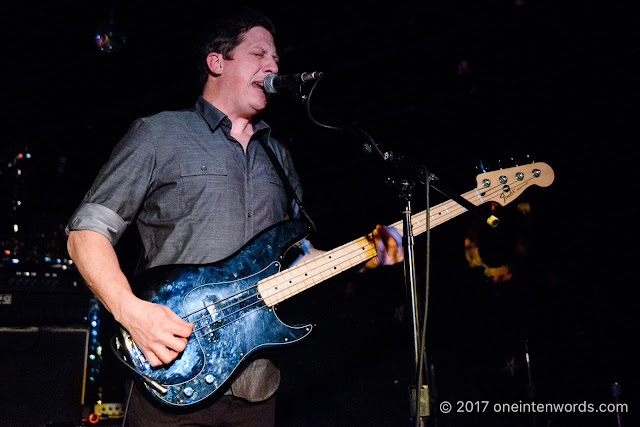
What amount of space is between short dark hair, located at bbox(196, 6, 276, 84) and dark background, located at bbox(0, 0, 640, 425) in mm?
1257

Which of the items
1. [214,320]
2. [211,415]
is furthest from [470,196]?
[211,415]

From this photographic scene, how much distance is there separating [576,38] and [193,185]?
2.58 meters

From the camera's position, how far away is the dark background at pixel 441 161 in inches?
129

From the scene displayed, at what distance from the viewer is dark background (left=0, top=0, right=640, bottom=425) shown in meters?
3.27

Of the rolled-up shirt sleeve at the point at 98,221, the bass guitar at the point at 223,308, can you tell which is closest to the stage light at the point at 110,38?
the rolled-up shirt sleeve at the point at 98,221

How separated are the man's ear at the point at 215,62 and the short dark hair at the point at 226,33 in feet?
0.08

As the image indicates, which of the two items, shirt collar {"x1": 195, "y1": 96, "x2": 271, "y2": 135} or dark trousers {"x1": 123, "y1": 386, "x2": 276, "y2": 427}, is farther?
shirt collar {"x1": 195, "y1": 96, "x2": 271, "y2": 135}

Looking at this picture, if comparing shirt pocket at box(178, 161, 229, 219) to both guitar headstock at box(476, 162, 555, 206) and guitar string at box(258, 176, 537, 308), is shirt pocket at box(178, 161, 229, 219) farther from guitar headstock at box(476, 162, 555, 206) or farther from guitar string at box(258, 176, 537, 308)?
guitar headstock at box(476, 162, 555, 206)

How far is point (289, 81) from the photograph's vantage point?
1864 mm

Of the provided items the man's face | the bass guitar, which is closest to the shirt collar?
the man's face

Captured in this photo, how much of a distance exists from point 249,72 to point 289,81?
1.72 feet

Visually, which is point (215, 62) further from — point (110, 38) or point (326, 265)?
point (110, 38)

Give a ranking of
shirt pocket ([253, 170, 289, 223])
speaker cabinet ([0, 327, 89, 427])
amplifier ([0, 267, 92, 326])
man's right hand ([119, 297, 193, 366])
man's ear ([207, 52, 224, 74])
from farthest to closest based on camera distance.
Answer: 1. amplifier ([0, 267, 92, 326])
2. speaker cabinet ([0, 327, 89, 427])
3. man's ear ([207, 52, 224, 74])
4. shirt pocket ([253, 170, 289, 223])
5. man's right hand ([119, 297, 193, 366])

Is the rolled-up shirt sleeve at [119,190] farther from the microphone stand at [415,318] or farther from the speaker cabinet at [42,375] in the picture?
the speaker cabinet at [42,375]
